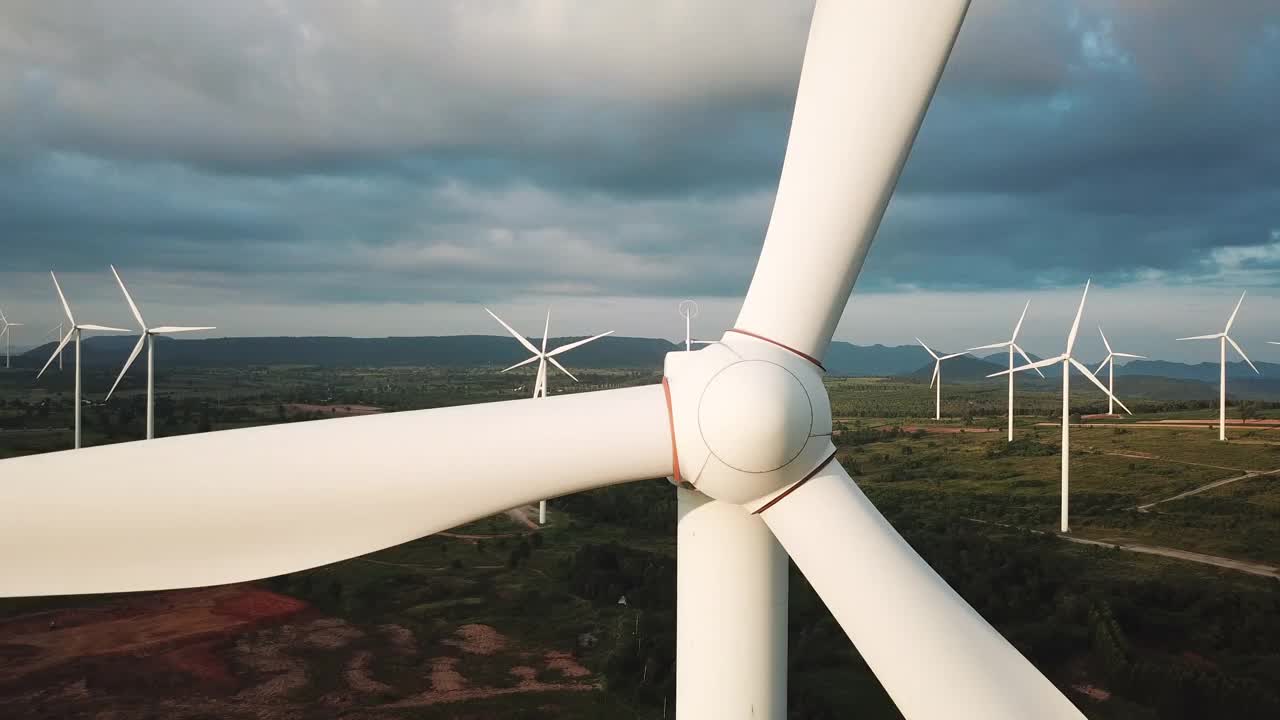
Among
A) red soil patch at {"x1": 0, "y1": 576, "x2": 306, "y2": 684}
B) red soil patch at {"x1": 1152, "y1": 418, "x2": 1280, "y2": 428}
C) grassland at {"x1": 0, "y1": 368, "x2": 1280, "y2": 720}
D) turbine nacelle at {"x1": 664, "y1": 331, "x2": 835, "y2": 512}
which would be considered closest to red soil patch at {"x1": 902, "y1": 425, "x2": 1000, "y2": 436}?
red soil patch at {"x1": 1152, "y1": 418, "x2": 1280, "y2": 428}

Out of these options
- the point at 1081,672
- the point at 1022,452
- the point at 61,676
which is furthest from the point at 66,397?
the point at 1081,672

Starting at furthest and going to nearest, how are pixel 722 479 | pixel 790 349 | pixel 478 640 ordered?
pixel 478 640 → pixel 790 349 → pixel 722 479

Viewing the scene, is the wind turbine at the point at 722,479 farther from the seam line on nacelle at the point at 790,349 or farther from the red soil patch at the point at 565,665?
the red soil patch at the point at 565,665

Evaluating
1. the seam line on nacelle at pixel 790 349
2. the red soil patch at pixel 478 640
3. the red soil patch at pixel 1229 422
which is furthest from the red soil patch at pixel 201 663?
the red soil patch at pixel 1229 422

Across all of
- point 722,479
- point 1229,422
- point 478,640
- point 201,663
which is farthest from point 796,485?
point 1229,422

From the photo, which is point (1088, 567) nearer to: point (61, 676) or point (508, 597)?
point (508, 597)

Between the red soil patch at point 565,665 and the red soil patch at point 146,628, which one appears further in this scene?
the red soil patch at point 146,628

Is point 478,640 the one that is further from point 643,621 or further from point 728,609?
point 728,609

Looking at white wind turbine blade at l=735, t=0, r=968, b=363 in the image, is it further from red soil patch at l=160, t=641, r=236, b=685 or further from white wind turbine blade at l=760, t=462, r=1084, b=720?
red soil patch at l=160, t=641, r=236, b=685

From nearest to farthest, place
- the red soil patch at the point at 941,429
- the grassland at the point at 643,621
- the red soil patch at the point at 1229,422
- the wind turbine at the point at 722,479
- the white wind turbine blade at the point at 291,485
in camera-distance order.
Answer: the white wind turbine blade at the point at 291,485, the wind turbine at the point at 722,479, the grassland at the point at 643,621, the red soil patch at the point at 1229,422, the red soil patch at the point at 941,429
